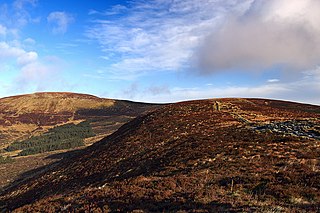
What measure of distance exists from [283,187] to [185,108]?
128 ft

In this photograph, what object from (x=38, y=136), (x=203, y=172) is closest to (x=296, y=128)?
(x=203, y=172)

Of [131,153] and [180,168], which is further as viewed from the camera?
[131,153]

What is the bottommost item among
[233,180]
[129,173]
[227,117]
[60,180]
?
[60,180]

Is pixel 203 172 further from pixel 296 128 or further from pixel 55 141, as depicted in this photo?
pixel 55 141

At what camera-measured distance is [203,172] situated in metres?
19.1

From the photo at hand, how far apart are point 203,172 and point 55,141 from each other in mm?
121002

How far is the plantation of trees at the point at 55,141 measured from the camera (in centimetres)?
10561

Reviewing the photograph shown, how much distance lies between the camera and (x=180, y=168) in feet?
70.2

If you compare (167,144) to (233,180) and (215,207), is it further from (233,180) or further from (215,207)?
(215,207)

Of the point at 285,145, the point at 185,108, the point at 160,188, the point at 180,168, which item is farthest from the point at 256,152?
the point at 185,108

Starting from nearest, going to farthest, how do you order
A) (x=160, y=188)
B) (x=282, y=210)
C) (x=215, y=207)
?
(x=282, y=210)
(x=215, y=207)
(x=160, y=188)

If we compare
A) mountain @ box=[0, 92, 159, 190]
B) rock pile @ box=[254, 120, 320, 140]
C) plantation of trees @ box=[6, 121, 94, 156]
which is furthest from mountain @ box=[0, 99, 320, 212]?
plantation of trees @ box=[6, 121, 94, 156]

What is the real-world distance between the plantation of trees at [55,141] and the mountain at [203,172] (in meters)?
71.9

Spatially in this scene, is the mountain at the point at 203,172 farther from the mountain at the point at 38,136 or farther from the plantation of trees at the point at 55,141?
the plantation of trees at the point at 55,141
